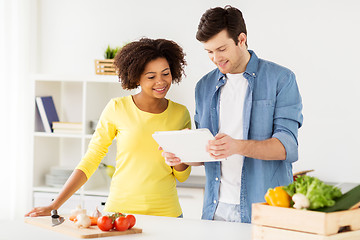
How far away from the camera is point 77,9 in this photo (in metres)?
4.57

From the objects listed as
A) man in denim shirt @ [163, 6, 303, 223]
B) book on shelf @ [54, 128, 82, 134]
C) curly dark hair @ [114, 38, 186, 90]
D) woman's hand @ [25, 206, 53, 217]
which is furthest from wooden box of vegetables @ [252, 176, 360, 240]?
book on shelf @ [54, 128, 82, 134]

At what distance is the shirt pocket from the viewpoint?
221cm

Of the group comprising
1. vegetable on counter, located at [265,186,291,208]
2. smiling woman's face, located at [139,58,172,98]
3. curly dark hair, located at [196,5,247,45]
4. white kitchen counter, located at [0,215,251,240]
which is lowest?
white kitchen counter, located at [0,215,251,240]

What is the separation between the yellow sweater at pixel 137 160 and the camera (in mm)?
2385

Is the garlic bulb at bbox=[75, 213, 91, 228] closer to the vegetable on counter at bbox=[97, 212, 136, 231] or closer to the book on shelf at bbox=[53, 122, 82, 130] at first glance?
the vegetable on counter at bbox=[97, 212, 136, 231]

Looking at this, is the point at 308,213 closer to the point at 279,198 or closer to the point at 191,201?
the point at 279,198

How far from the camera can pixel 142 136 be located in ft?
8.06

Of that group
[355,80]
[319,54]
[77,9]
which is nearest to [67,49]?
[77,9]

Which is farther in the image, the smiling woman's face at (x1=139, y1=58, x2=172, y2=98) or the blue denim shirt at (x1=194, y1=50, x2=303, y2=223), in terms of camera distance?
the smiling woman's face at (x1=139, y1=58, x2=172, y2=98)

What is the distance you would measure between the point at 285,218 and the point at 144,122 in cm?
104

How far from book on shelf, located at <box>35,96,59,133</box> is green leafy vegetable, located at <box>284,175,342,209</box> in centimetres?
296

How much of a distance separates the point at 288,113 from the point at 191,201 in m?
1.86

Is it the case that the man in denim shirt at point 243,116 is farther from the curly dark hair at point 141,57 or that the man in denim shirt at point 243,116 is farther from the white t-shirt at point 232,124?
the curly dark hair at point 141,57

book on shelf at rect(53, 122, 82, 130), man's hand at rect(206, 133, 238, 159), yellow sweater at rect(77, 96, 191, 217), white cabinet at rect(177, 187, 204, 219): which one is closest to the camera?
man's hand at rect(206, 133, 238, 159)
